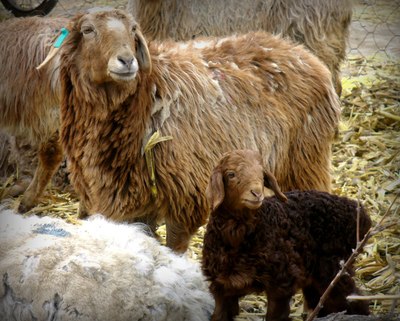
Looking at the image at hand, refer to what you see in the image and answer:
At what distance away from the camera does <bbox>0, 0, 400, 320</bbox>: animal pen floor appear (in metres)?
4.30

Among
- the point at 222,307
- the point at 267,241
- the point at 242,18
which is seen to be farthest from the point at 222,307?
the point at 242,18

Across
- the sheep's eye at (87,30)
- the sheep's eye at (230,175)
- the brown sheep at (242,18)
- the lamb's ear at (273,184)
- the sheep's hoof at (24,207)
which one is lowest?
the sheep's hoof at (24,207)

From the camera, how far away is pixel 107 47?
3938 mm

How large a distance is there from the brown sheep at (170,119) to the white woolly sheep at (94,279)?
63cm

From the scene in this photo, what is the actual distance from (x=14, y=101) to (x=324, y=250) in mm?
2842

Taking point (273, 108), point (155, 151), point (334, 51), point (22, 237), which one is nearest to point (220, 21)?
point (334, 51)

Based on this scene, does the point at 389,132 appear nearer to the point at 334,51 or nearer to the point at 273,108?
the point at 334,51

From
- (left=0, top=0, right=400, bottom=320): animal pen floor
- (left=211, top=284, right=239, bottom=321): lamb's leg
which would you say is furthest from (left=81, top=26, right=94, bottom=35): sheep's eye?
(left=211, top=284, right=239, bottom=321): lamb's leg

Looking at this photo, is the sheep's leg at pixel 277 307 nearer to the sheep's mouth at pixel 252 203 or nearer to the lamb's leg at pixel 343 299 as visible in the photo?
the lamb's leg at pixel 343 299

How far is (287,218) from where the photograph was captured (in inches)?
136

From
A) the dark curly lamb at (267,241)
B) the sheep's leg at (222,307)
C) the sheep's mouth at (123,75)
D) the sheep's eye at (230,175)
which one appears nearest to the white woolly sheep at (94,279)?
the sheep's leg at (222,307)

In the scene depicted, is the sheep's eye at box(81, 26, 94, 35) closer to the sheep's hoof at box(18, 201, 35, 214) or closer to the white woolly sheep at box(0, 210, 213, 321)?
the white woolly sheep at box(0, 210, 213, 321)

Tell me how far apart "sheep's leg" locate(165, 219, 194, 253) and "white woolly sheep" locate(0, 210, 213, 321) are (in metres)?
0.67

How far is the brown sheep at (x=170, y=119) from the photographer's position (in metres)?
4.11
